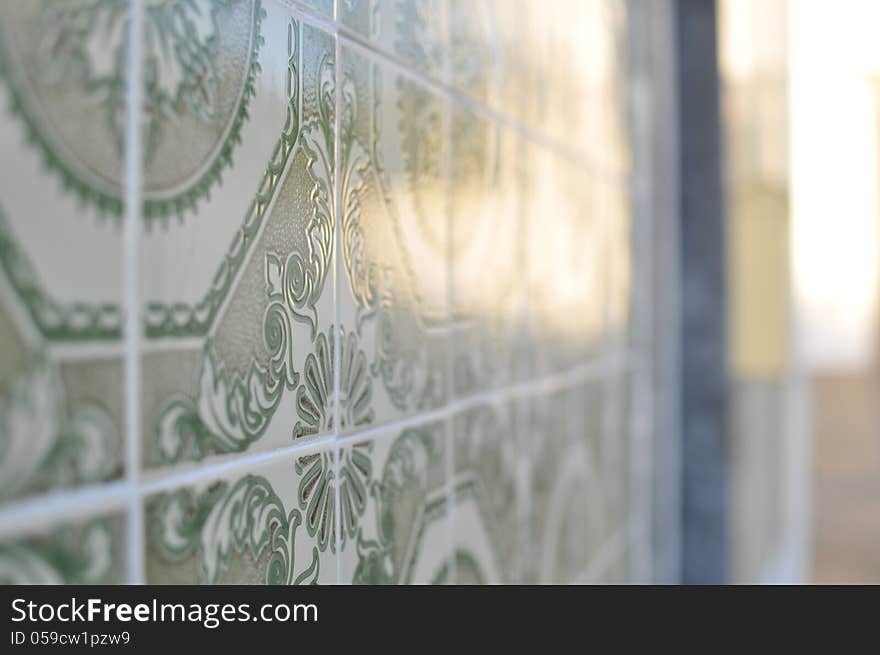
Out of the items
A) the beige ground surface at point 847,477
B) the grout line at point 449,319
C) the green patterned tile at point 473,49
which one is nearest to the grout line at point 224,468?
the grout line at point 449,319

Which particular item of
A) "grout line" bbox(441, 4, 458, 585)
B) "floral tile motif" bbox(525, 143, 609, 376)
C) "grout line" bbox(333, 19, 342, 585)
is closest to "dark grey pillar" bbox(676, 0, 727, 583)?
"floral tile motif" bbox(525, 143, 609, 376)

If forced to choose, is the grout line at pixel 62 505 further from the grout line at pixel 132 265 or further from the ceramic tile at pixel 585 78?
the ceramic tile at pixel 585 78

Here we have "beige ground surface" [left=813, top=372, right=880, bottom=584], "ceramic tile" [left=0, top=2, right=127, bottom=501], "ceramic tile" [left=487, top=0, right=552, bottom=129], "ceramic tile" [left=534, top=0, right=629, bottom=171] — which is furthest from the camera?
"beige ground surface" [left=813, top=372, right=880, bottom=584]

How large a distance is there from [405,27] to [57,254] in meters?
0.34

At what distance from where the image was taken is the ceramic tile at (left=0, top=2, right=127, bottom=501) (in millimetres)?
271

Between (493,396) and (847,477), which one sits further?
(847,477)

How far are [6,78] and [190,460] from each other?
0.15 meters

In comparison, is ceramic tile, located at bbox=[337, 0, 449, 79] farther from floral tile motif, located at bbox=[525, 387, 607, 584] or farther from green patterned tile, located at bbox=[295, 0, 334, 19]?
floral tile motif, located at bbox=[525, 387, 607, 584]

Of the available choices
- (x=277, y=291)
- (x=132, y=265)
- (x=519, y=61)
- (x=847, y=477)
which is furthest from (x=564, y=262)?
(x=847, y=477)

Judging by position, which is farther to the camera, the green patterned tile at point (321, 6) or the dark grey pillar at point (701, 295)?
the dark grey pillar at point (701, 295)

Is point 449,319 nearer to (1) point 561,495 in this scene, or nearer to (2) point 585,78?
(1) point 561,495

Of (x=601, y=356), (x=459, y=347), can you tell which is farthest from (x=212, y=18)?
(x=601, y=356)

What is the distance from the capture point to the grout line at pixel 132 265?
0.32 metres

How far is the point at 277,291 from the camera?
0.42 m
